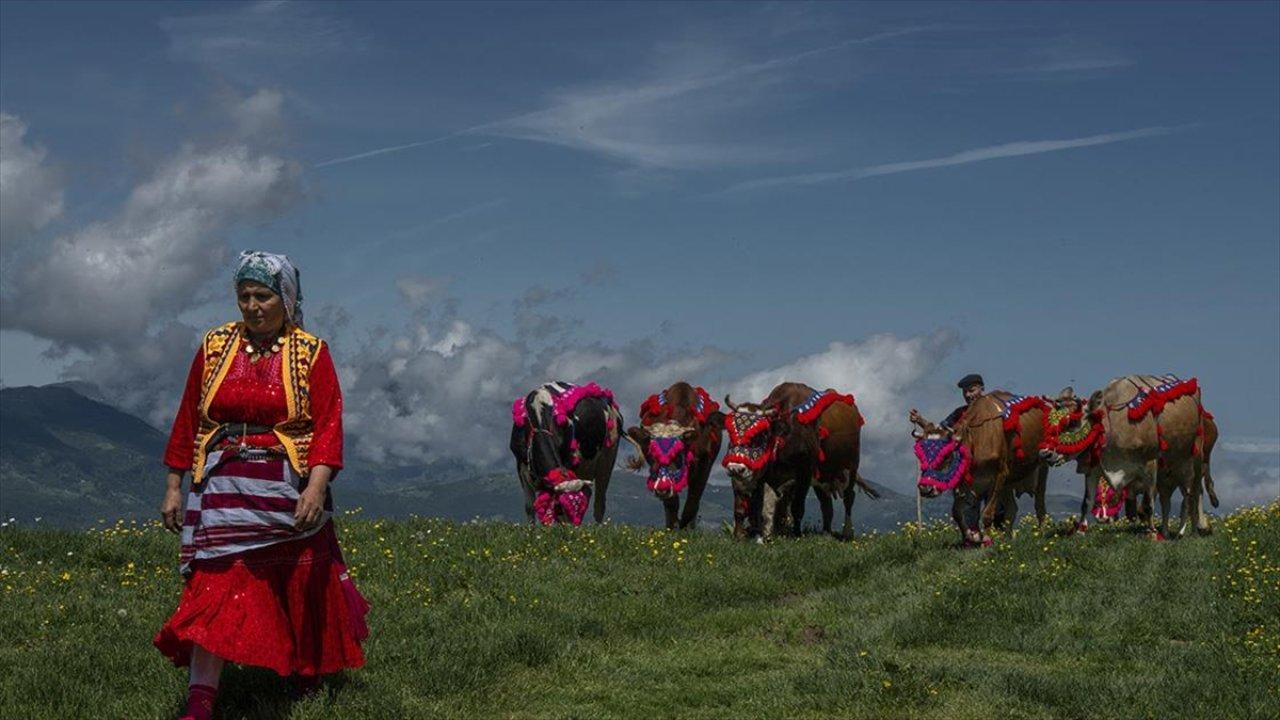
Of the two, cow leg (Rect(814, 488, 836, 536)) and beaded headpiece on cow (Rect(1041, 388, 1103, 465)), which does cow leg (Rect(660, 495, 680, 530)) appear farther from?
beaded headpiece on cow (Rect(1041, 388, 1103, 465))

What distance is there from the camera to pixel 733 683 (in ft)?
32.7

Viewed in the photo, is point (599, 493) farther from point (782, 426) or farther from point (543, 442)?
point (782, 426)

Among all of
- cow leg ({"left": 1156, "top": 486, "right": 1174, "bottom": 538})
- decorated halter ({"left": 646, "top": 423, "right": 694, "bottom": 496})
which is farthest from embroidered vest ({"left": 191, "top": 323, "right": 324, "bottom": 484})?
cow leg ({"left": 1156, "top": 486, "right": 1174, "bottom": 538})

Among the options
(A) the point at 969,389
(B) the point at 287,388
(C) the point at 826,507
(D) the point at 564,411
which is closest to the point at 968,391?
(A) the point at 969,389

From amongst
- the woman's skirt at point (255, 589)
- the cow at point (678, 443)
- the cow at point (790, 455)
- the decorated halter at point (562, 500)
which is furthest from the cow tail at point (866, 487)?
the woman's skirt at point (255, 589)

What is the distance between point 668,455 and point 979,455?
5038mm

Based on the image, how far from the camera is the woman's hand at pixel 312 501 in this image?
7934mm

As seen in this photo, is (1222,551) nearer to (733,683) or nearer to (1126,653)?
(1126,653)

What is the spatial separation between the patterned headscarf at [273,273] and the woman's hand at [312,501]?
3.82 feet

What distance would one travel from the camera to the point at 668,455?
20656 mm

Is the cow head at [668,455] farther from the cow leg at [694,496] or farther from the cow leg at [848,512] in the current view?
the cow leg at [848,512]

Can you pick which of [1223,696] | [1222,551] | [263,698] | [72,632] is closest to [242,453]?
[263,698]

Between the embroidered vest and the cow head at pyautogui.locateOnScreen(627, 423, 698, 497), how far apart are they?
12588mm

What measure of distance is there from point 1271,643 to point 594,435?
13.2 metres
